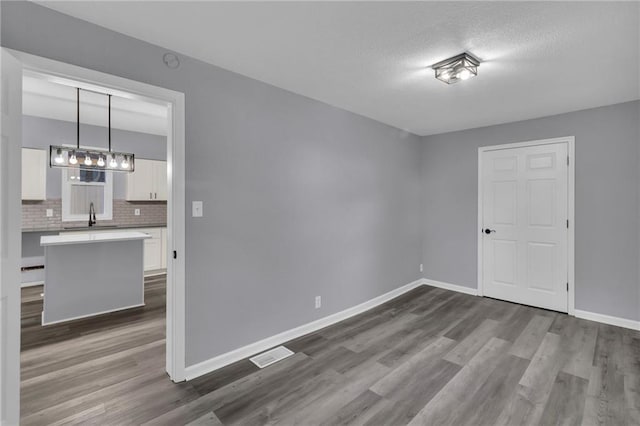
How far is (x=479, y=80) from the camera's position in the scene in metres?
2.81

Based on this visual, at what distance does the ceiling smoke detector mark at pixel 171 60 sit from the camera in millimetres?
2276

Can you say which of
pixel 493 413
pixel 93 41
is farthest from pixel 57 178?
pixel 493 413

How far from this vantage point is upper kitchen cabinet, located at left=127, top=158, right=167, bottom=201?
5.66 m

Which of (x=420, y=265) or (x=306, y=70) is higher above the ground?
(x=306, y=70)

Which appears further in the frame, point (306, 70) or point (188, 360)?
point (306, 70)

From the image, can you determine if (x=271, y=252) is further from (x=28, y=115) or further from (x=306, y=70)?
(x=28, y=115)

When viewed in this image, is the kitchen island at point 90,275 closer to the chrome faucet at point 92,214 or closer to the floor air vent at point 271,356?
the chrome faucet at point 92,214

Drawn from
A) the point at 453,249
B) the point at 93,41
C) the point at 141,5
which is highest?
the point at 141,5

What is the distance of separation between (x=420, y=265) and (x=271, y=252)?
314 cm

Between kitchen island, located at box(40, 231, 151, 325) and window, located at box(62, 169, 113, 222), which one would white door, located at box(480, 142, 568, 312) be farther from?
window, located at box(62, 169, 113, 222)

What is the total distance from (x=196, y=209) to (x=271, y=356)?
1.51m

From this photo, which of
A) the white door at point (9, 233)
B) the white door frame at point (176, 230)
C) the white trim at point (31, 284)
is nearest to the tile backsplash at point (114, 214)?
the white trim at point (31, 284)

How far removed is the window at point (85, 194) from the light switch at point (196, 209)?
371cm

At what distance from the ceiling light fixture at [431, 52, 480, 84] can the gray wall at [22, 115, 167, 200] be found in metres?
5.43
